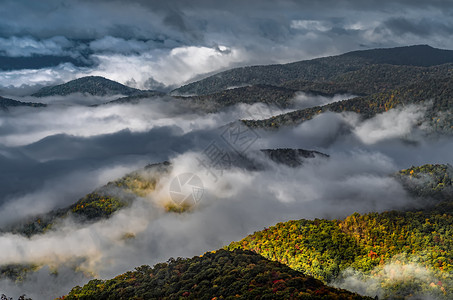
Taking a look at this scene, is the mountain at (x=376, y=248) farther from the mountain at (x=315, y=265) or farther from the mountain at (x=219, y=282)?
the mountain at (x=219, y=282)

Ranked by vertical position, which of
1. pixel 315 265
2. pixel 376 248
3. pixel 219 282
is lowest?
pixel 219 282

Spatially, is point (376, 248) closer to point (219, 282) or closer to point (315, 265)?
point (315, 265)

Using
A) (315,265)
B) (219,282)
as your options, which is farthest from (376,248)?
(219,282)

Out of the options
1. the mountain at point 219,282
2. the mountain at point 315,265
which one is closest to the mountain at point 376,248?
the mountain at point 315,265

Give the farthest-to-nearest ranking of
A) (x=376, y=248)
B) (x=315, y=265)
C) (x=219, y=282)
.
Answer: (x=376, y=248)
(x=315, y=265)
(x=219, y=282)

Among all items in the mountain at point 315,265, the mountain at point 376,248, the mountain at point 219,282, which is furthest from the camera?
the mountain at point 376,248

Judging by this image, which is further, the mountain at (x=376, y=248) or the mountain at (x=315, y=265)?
the mountain at (x=376, y=248)

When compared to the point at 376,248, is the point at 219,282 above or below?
below

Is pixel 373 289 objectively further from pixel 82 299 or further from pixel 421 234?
pixel 82 299

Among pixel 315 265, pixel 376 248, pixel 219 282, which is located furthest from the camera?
pixel 376 248
